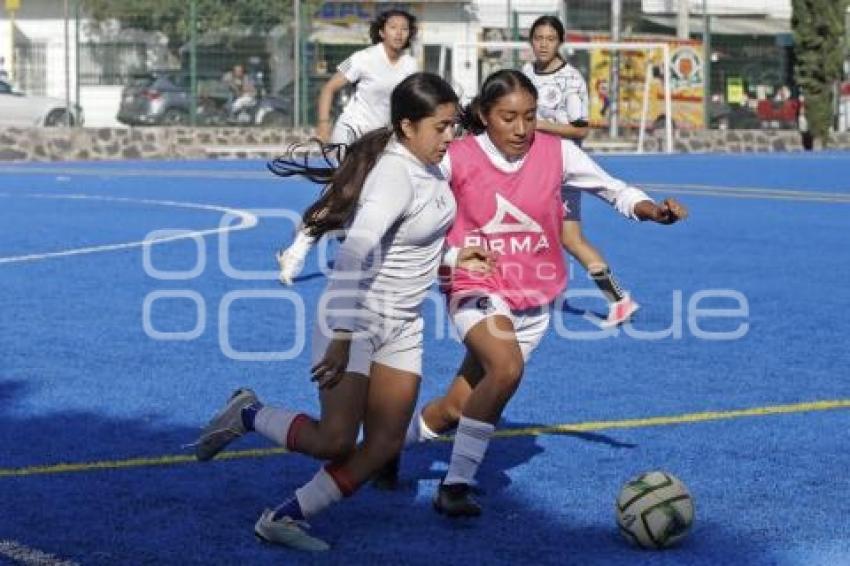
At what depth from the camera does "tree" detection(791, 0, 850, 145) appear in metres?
41.2

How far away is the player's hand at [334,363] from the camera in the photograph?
18.8 feet

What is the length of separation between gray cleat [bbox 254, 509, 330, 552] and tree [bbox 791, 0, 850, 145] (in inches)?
1441

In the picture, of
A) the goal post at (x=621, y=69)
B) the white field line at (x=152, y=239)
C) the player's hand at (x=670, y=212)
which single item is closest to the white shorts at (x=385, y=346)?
the player's hand at (x=670, y=212)

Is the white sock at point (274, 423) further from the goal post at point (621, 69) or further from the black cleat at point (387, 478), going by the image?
the goal post at point (621, 69)

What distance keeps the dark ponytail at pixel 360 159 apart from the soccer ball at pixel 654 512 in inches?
52.1

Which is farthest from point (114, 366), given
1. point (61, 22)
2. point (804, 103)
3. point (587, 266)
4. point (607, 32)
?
point (607, 32)

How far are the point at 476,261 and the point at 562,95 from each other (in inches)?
270

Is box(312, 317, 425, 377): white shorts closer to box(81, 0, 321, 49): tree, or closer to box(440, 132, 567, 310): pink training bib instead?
box(440, 132, 567, 310): pink training bib

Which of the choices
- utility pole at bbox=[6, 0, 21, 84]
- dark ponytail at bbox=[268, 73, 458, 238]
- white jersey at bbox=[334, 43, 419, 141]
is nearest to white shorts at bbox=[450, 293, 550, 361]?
dark ponytail at bbox=[268, 73, 458, 238]

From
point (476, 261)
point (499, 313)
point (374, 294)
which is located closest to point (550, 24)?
point (499, 313)

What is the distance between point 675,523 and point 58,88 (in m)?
31.0

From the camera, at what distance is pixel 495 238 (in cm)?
687

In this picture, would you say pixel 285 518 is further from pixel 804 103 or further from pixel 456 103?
pixel 804 103

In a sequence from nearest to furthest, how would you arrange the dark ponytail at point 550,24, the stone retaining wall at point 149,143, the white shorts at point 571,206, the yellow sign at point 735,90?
the white shorts at point 571,206 < the dark ponytail at point 550,24 < the stone retaining wall at point 149,143 < the yellow sign at point 735,90
